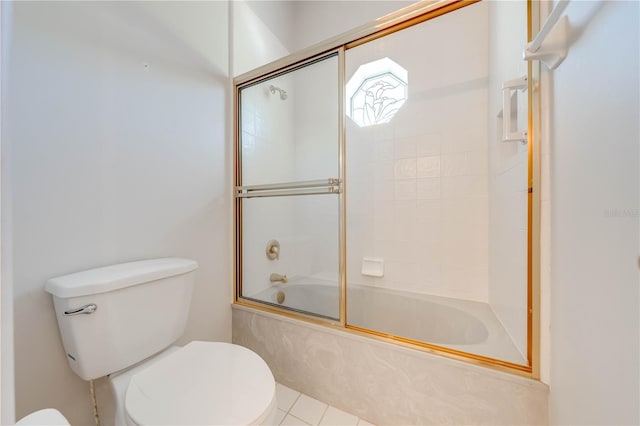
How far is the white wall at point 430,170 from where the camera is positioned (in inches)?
56.7

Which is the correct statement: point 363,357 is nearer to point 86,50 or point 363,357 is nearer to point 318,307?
point 318,307

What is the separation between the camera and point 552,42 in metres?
0.65

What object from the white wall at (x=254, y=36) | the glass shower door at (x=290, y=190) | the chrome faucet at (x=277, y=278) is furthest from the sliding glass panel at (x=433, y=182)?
the white wall at (x=254, y=36)

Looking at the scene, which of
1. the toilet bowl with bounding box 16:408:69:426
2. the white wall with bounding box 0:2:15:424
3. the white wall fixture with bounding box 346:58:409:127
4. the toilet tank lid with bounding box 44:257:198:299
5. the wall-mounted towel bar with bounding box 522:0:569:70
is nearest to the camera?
the white wall with bounding box 0:2:15:424

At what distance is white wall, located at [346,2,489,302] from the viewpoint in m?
1.44

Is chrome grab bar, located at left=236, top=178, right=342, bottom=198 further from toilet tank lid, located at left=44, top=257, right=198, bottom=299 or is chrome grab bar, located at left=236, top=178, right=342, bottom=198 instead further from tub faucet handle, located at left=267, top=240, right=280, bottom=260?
toilet tank lid, located at left=44, top=257, right=198, bottom=299

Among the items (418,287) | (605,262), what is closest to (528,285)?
(605,262)

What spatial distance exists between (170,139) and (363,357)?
1295mm

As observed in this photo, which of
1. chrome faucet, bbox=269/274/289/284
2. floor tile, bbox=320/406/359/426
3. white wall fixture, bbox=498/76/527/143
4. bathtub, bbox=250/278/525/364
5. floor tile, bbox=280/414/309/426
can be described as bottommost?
floor tile, bbox=320/406/359/426

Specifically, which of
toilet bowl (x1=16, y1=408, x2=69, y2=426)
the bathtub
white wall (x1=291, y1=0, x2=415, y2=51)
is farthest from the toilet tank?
white wall (x1=291, y1=0, x2=415, y2=51)

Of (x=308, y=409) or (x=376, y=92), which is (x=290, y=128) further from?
(x=308, y=409)

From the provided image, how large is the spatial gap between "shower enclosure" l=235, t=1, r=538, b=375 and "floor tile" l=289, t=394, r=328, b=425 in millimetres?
369

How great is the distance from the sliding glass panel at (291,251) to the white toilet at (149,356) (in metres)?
0.57

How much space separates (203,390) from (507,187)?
134cm
